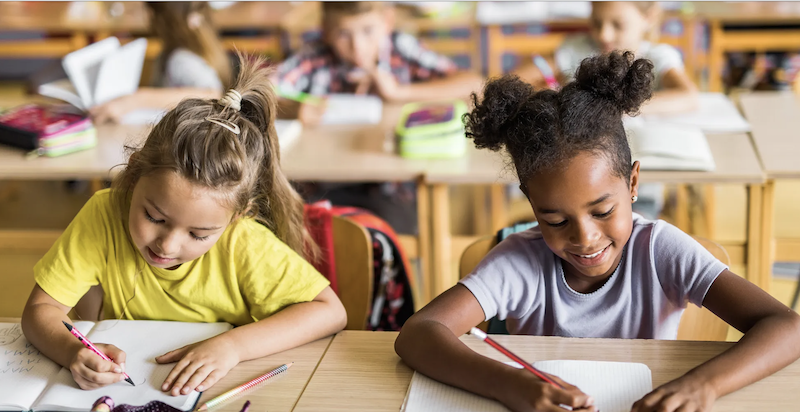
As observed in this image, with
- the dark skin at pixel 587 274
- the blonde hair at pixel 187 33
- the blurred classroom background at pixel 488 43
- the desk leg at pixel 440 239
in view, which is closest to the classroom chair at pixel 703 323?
the dark skin at pixel 587 274

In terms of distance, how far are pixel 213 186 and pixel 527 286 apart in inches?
21.4

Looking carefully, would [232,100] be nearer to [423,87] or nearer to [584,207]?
[584,207]

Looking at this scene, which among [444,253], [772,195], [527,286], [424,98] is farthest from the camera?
[424,98]

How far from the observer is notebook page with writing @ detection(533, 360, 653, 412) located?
106cm

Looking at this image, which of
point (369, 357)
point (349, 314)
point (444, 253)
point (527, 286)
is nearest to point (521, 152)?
point (527, 286)

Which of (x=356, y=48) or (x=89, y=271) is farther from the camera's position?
(x=356, y=48)

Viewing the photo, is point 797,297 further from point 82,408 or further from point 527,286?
point 82,408

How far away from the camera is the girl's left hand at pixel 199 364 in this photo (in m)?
1.15

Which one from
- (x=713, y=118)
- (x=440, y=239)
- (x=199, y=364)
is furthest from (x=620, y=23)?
(x=199, y=364)

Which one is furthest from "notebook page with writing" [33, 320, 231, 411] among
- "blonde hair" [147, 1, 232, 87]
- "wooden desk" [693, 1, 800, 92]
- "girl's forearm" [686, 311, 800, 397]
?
"wooden desk" [693, 1, 800, 92]

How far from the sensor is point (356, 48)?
291 cm

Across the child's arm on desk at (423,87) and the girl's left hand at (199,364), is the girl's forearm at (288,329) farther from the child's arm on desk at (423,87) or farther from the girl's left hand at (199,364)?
the child's arm on desk at (423,87)

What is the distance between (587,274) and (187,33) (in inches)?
83.4

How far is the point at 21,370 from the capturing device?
1.21 m
